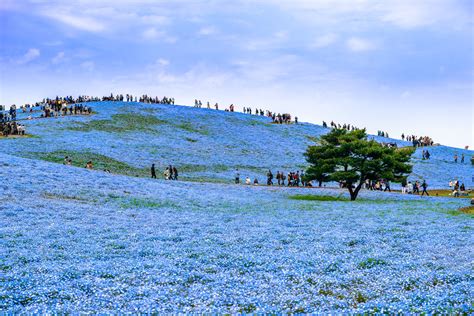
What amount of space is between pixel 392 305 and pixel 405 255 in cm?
653

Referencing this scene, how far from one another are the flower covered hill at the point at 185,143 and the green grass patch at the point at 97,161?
4.9 inches

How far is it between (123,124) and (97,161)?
28432 mm

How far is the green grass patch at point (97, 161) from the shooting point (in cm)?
5662

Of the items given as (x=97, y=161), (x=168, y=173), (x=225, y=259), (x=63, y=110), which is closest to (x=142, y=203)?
(x=225, y=259)

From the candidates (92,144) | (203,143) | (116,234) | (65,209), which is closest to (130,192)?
(65,209)

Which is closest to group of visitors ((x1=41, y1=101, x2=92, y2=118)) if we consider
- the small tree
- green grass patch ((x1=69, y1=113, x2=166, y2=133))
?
green grass patch ((x1=69, y1=113, x2=166, y2=133))

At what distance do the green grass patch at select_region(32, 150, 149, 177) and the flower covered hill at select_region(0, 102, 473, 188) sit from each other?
0.41 feet

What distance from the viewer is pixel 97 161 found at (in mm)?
60438

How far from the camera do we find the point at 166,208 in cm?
3134

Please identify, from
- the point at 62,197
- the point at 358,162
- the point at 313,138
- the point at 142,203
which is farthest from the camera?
the point at 313,138

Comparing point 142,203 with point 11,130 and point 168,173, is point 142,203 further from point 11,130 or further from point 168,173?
point 11,130

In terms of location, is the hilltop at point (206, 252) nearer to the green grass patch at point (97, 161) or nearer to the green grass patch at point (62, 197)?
the green grass patch at point (62, 197)

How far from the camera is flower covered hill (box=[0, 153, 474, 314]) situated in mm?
11094

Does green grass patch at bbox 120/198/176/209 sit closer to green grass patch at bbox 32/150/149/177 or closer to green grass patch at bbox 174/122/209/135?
green grass patch at bbox 32/150/149/177
